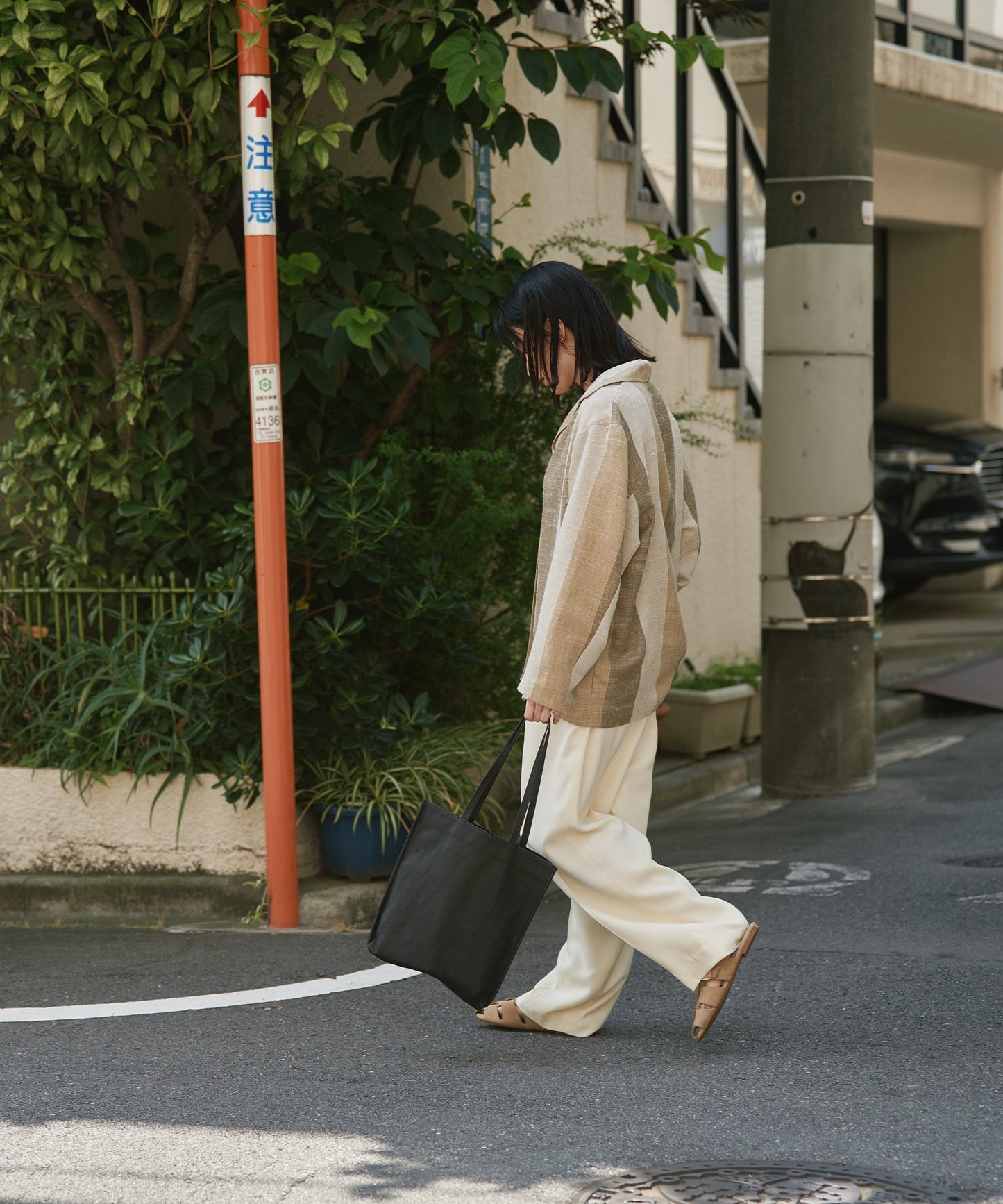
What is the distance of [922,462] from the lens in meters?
13.1

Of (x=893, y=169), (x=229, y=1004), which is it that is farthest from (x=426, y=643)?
(x=893, y=169)

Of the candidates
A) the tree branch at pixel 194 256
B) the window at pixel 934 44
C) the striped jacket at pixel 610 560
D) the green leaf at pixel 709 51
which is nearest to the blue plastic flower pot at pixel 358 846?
the striped jacket at pixel 610 560

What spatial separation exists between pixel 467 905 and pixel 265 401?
6.95 feet

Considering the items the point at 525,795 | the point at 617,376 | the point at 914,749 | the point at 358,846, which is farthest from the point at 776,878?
the point at 914,749

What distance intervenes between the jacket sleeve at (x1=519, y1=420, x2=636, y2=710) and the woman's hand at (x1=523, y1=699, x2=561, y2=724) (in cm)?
2

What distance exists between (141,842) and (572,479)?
2.64 metres

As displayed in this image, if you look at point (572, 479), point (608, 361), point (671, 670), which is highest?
point (608, 361)

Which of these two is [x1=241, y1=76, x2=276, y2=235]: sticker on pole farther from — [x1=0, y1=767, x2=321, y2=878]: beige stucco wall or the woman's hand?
the woman's hand

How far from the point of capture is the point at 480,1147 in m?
3.34

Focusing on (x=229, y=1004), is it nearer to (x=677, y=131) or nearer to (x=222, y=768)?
(x=222, y=768)

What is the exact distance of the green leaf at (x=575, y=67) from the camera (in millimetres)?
5570

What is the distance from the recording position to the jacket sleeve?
372 centimetres

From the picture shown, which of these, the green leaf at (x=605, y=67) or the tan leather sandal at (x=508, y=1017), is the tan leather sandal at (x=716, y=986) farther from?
the green leaf at (x=605, y=67)

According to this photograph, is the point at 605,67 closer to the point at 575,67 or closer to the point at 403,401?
the point at 575,67
